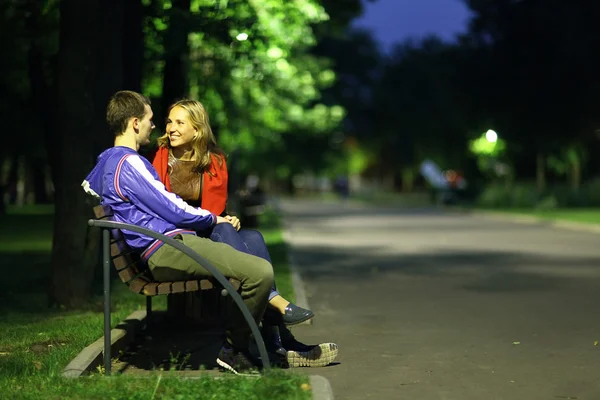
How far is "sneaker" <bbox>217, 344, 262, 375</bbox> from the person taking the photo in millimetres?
7348

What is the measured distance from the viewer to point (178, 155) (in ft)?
27.4

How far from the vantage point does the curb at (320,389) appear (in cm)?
626

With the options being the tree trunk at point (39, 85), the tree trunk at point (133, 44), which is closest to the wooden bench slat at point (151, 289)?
the tree trunk at point (133, 44)

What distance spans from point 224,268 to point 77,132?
14.7ft

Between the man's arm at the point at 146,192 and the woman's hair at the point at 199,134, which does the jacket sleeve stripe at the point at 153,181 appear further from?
the woman's hair at the point at 199,134

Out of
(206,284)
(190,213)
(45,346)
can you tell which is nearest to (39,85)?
(45,346)

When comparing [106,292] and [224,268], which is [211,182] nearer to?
[224,268]

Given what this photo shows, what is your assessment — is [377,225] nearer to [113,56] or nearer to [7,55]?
[7,55]

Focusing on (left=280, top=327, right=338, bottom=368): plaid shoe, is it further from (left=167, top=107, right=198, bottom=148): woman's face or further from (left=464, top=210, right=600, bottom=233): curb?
(left=464, top=210, right=600, bottom=233): curb

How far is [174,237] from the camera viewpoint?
7406 mm

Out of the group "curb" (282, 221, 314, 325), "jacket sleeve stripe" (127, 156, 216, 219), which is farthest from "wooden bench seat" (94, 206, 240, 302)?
"curb" (282, 221, 314, 325)

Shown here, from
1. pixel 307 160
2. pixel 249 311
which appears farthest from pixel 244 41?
pixel 307 160

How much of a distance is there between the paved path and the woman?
1333 millimetres

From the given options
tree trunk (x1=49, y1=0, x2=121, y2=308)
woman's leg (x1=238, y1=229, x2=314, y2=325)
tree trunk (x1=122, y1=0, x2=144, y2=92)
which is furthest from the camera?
tree trunk (x1=122, y1=0, x2=144, y2=92)
